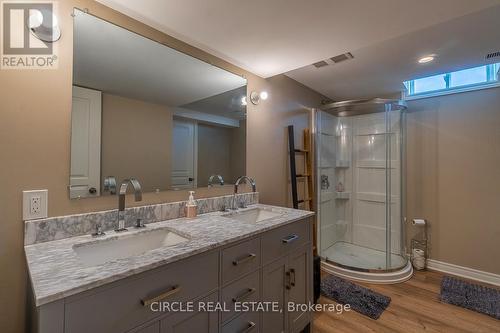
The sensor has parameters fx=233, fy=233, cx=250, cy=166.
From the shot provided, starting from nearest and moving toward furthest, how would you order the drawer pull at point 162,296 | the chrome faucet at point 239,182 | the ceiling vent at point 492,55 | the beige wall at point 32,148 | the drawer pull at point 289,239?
the drawer pull at point 162,296 → the beige wall at point 32,148 → the drawer pull at point 289,239 → the chrome faucet at point 239,182 → the ceiling vent at point 492,55

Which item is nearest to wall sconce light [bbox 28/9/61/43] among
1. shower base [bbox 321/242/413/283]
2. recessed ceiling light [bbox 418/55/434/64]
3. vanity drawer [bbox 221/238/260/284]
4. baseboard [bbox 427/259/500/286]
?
vanity drawer [bbox 221/238/260/284]

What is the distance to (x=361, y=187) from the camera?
135 inches

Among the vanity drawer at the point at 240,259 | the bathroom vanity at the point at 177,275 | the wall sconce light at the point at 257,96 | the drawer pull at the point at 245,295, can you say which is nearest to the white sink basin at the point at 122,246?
the bathroom vanity at the point at 177,275

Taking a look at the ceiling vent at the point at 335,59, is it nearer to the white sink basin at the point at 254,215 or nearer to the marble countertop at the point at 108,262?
the white sink basin at the point at 254,215

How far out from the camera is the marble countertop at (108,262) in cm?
70

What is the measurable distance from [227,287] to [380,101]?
2.75 m

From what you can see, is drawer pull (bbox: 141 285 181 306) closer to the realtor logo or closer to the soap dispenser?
the soap dispenser

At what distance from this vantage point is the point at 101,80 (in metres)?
1.29

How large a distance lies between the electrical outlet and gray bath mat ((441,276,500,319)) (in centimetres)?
316

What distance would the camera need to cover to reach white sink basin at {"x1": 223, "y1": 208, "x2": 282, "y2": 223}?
71.5 inches

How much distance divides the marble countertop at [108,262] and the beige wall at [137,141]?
321 mm

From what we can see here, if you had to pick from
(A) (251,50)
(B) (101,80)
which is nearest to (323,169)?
(A) (251,50)

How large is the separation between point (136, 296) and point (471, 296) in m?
3.00

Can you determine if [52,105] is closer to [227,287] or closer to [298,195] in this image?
[227,287]
